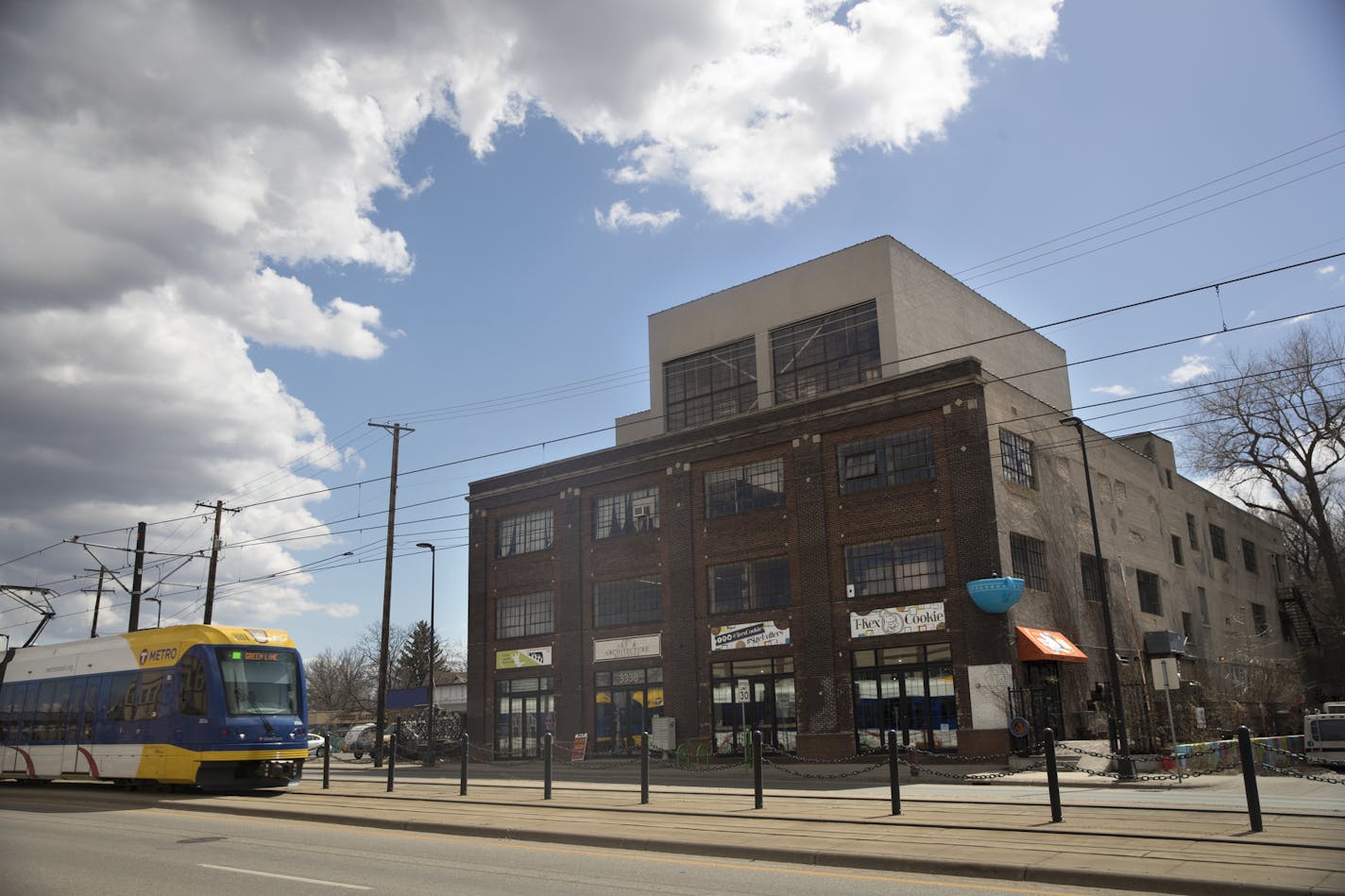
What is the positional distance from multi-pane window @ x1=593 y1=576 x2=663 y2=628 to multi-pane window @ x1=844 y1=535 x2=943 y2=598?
831 centimetres

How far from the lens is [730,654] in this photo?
3472cm

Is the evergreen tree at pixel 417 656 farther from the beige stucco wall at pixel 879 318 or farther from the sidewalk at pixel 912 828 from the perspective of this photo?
the sidewalk at pixel 912 828

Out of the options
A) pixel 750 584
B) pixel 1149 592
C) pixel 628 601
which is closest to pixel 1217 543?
pixel 1149 592

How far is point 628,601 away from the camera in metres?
38.3

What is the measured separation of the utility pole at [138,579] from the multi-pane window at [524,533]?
47.7ft

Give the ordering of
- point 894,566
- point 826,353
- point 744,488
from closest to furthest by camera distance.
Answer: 1. point 894,566
2. point 744,488
3. point 826,353

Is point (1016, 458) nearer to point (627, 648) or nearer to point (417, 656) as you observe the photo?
point (627, 648)

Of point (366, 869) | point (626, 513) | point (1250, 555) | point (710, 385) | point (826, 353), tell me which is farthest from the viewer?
point (1250, 555)

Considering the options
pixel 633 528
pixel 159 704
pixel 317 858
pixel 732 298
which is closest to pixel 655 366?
pixel 732 298

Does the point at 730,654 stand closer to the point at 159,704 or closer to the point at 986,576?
the point at 986,576

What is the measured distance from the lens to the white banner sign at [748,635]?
33562mm

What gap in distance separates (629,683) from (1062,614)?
51.2 feet

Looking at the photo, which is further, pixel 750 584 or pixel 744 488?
pixel 744 488

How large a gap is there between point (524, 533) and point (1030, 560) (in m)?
21.2
